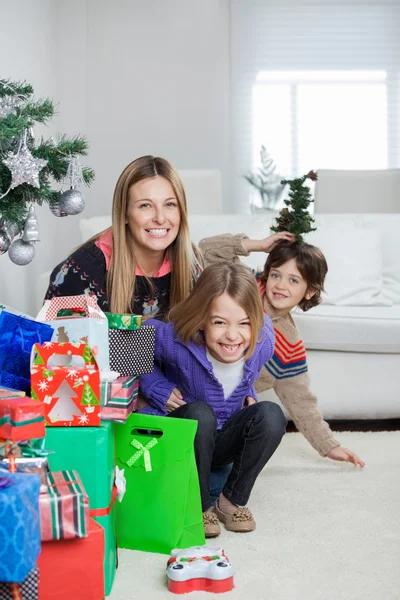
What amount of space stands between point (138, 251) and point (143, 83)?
387cm

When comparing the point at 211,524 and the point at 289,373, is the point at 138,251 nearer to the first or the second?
the point at 289,373

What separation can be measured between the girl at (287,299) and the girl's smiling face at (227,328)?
0.47 meters

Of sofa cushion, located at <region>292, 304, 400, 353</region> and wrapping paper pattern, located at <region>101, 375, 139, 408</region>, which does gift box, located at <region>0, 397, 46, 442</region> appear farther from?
sofa cushion, located at <region>292, 304, 400, 353</region>

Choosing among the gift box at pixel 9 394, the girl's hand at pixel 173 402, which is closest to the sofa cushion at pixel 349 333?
the girl's hand at pixel 173 402

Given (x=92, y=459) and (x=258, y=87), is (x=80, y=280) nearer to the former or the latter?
(x=92, y=459)

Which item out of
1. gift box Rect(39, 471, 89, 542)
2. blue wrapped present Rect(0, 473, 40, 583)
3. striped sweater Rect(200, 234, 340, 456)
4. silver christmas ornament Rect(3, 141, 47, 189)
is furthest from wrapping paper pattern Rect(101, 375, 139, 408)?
striped sweater Rect(200, 234, 340, 456)

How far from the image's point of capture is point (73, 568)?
1.25 metres

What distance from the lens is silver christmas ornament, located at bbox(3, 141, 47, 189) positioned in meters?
1.55

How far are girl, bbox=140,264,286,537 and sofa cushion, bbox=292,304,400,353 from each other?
0.77 metres

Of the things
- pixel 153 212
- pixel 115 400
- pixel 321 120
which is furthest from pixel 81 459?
pixel 321 120

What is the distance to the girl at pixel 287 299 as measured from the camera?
2.25 meters

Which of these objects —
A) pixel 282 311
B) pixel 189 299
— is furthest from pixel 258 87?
pixel 189 299

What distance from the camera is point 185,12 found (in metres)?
5.70

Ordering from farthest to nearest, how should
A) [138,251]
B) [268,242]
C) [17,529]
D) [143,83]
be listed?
[143,83], [268,242], [138,251], [17,529]
